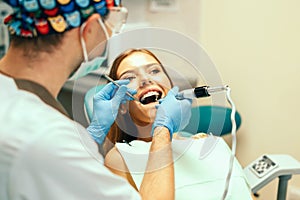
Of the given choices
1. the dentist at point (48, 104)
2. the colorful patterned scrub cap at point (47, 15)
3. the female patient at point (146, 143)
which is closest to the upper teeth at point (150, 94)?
the female patient at point (146, 143)

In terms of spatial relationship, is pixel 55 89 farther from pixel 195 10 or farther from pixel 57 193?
pixel 195 10

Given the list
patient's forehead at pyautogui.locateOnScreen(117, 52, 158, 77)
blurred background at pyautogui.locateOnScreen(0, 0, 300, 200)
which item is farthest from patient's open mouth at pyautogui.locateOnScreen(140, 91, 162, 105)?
blurred background at pyautogui.locateOnScreen(0, 0, 300, 200)

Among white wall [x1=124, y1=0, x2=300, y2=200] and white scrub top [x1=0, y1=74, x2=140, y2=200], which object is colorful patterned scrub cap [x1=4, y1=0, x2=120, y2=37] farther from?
white wall [x1=124, y1=0, x2=300, y2=200]

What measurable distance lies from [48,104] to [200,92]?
0.51 m

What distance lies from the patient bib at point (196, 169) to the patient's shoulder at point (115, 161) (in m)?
0.01

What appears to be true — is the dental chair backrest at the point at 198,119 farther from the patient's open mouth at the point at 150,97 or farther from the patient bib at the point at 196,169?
the patient's open mouth at the point at 150,97

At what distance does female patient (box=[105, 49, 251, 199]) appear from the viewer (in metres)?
1.37

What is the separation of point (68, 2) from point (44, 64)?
0.15 metres

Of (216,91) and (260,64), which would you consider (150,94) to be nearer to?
(216,91)

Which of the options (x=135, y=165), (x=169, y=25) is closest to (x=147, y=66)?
(x=135, y=165)

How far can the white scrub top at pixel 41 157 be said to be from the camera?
0.84m

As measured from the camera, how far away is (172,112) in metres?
1.30

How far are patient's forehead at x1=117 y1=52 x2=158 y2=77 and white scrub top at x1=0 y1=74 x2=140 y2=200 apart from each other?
0.53 m

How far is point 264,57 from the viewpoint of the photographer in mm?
2172
